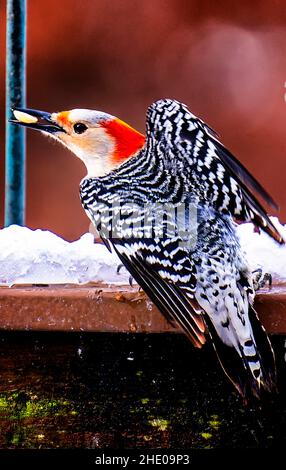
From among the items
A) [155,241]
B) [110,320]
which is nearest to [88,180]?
[155,241]

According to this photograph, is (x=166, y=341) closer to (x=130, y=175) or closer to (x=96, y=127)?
(x=130, y=175)

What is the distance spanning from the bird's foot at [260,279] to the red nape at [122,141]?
0.32m

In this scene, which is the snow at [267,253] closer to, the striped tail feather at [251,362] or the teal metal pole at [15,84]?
the striped tail feather at [251,362]

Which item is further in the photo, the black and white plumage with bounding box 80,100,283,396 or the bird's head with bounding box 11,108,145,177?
the bird's head with bounding box 11,108,145,177

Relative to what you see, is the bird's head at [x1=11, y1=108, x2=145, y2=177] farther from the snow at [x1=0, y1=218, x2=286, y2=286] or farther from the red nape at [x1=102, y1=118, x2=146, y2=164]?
the snow at [x1=0, y1=218, x2=286, y2=286]

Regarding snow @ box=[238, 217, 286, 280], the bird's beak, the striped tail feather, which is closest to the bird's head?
the bird's beak

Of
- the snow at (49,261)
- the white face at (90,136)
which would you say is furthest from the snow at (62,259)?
the white face at (90,136)

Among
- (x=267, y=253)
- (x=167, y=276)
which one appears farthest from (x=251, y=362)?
(x=267, y=253)

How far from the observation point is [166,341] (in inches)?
37.1

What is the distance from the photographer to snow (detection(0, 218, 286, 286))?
107cm

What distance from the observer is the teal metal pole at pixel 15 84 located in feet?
3.91

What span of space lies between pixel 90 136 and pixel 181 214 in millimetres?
287

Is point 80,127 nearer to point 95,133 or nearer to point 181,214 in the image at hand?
point 95,133
